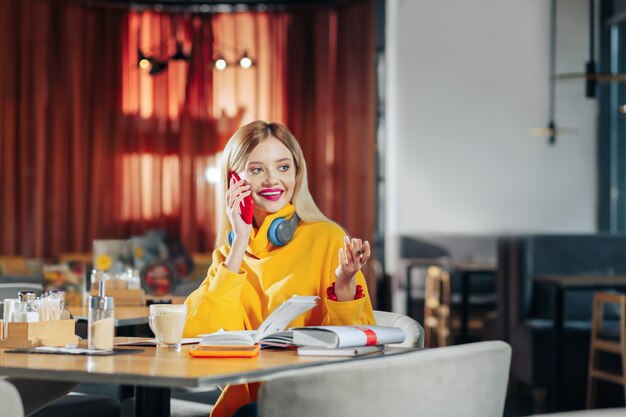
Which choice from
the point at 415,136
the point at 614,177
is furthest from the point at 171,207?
the point at 614,177

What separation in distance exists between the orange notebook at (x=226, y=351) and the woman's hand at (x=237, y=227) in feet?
1.34

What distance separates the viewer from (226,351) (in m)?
1.98

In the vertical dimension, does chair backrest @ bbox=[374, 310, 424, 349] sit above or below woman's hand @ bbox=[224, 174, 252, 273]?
below

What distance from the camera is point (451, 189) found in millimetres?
10180

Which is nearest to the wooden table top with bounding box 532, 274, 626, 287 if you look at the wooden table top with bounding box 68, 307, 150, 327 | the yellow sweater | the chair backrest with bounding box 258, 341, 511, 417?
the wooden table top with bounding box 68, 307, 150, 327

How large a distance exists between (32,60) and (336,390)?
8.39 m

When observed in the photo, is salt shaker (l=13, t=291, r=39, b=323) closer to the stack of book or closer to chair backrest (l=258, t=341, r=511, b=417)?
the stack of book

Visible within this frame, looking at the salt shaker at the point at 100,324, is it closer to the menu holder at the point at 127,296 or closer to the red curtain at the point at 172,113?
the menu holder at the point at 127,296

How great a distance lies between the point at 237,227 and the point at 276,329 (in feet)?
1.09

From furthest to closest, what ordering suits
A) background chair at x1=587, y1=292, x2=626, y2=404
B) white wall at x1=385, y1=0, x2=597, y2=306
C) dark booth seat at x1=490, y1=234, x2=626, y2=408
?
white wall at x1=385, y1=0, x2=597, y2=306 → dark booth seat at x1=490, y1=234, x2=626, y2=408 → background chair at x1=587, y1=292, x2=626, y2=404

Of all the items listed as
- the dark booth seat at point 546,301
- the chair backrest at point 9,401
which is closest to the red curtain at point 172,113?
the dark booth seat at point 546,301

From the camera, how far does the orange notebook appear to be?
1974mm

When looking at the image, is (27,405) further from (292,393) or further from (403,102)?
(403,102)

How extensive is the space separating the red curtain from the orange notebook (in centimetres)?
770
